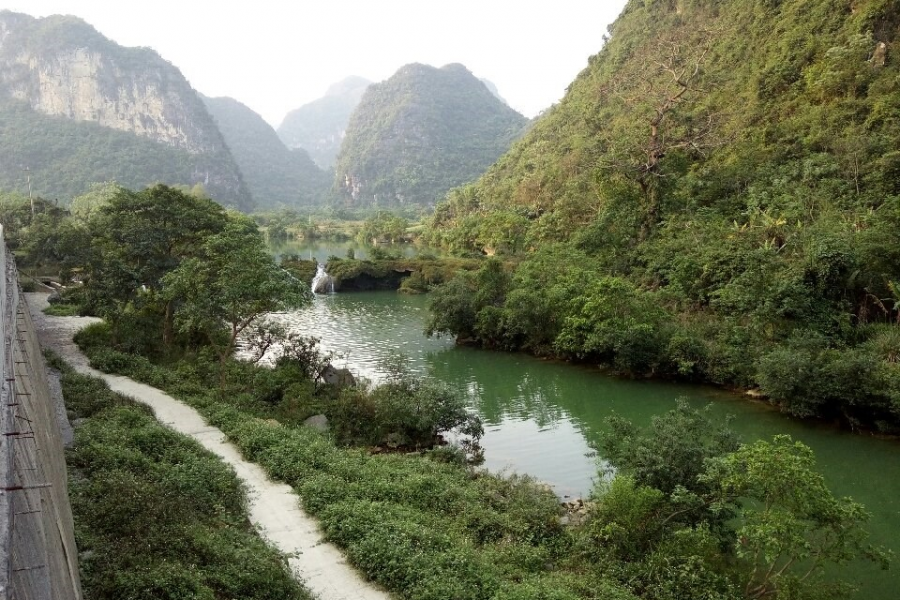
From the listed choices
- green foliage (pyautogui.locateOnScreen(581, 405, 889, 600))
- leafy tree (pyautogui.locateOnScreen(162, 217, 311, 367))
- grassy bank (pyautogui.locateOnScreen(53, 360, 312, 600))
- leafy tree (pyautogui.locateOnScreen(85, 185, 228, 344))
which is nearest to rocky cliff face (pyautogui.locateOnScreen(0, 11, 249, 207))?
leafy tree (pyautogui.locateOnScreen(85, 185, 228, 344))

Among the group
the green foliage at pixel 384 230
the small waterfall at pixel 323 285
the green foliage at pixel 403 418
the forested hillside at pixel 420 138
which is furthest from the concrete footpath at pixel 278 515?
the forested hillside at pixel 420 138

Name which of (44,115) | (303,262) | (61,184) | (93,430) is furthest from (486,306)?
(44,115)

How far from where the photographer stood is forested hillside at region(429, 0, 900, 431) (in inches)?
709

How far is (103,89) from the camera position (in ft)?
463

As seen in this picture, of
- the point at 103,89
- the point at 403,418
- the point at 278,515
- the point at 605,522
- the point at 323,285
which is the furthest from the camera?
the point at 103,89

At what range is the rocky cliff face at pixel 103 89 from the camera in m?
136

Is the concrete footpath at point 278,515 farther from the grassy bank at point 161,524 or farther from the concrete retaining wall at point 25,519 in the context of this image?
A: the concrete retaining wall at point 25,519

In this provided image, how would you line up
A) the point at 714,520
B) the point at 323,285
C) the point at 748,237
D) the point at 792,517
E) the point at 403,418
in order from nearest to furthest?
the point at 792,517 → the point at 714,520 → the point at 403,418 → the point at 748,237 → the point at 323,285

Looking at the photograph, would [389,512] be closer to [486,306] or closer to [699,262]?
[486,306]

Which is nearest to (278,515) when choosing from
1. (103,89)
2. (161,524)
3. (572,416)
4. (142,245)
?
(161,524)

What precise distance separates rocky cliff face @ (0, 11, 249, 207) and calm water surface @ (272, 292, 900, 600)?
116311 mm

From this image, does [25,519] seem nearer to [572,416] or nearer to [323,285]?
[572,416]

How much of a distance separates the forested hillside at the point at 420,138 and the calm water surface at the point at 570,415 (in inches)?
4458

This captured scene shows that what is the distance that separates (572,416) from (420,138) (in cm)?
15049
